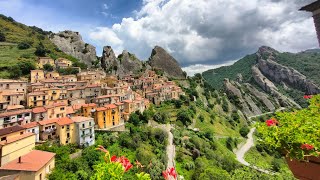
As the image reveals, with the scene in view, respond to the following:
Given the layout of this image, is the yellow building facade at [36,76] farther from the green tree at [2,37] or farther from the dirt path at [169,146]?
the green tree at [2,37]

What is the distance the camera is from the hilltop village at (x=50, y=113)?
95.9 feet

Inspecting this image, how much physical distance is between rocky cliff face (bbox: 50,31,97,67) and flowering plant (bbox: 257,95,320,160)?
321ft

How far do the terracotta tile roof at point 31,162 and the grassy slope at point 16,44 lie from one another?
35.6m

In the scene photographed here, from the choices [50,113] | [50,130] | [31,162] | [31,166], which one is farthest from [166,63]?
[31,166]

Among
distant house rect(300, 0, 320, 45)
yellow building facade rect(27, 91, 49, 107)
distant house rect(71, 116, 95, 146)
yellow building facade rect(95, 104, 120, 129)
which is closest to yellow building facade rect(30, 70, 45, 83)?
yellow building facade rect(27, 91, 49, 107)

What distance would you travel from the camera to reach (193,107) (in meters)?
74.7

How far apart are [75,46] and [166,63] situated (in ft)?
145

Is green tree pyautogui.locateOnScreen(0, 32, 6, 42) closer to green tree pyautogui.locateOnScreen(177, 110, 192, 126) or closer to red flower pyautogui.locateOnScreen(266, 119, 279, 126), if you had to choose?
green tree pyautogui.locateOnScreen(177, 110, 192, 126)

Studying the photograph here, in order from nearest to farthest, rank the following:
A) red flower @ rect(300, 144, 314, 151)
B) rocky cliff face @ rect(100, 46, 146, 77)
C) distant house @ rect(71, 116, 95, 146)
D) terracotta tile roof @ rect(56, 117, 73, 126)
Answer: red flower @ rect(300, 144, 314, 151) → terracotta tile roof @ rect(56, 117, 73, 126) → distant house @ rect(71, 116, 95, 146) → rocky cliff face @ rect(100, 46, 146, 77)

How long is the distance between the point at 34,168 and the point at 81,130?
508 inches

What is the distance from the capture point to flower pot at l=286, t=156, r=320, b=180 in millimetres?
3455

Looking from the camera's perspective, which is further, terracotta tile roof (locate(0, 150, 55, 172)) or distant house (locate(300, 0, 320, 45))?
terracotta tile roof (locate(0, 150, 55, 172))

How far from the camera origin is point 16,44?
84.6m

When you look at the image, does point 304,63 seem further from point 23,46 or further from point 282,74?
point 23,46
